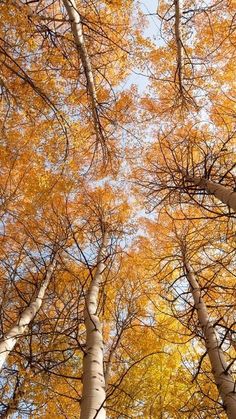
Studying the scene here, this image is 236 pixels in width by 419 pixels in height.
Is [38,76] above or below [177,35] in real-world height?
above

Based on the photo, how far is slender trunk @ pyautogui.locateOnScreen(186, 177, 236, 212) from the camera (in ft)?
10.0

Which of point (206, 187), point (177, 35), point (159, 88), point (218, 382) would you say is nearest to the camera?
point (218, 382)

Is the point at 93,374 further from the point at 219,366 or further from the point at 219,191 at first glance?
the point at 219,191

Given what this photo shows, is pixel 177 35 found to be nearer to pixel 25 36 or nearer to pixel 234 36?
pixel 25 36

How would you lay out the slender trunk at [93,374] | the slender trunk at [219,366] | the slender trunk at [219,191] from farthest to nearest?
the slender trunk at [219,191]
the slender trunk at [219,366]
the slender trunk at [93,374]

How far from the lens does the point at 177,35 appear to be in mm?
4082

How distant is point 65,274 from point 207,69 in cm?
601

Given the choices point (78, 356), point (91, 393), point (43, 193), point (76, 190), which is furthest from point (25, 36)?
point (78, 356)

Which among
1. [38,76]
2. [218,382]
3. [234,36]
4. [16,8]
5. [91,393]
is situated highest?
[234,36]

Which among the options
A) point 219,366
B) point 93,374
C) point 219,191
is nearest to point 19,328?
point 93,374

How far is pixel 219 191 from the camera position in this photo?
134 inches

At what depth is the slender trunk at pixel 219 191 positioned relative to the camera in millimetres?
3057

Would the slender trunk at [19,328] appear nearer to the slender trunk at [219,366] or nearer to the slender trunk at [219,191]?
the slender trunk at [219,366]

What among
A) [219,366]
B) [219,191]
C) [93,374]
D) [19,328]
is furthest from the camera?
[19,328]
